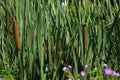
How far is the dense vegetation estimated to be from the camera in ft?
5.22

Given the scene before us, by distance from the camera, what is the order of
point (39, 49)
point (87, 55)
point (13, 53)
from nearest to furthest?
point (39, 49)
point (87, 55)
point (13, 53)

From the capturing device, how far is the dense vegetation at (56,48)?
159 centimetres

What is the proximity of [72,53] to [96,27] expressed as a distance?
0.28 metres

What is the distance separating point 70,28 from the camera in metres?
1.78

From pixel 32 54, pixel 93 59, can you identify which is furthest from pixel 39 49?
pixel 93 59

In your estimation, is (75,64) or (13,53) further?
(13,53)

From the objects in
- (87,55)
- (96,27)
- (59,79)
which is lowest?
(59,79)

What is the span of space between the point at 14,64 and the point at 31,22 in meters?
0.26

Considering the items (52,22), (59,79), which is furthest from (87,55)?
(52,22)

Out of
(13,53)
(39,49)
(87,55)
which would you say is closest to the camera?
(39,49)

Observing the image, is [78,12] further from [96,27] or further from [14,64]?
[14,64]

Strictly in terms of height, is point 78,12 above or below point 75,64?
above

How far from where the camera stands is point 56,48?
165cm

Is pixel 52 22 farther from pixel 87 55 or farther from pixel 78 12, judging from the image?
pixel 87 55
